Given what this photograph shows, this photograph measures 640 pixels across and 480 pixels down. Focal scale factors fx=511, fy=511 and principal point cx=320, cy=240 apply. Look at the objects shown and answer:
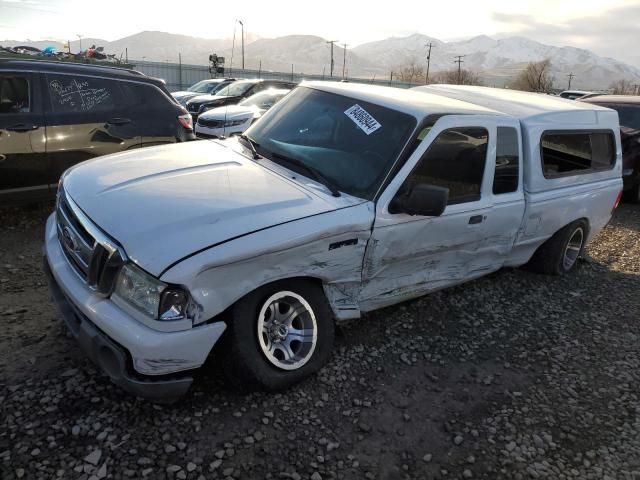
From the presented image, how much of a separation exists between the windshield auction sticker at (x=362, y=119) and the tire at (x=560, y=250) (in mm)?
2431

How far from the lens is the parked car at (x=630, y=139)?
8516 millimetres

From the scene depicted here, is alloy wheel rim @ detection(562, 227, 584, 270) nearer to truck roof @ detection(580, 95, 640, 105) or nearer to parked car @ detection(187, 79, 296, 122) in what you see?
truck roof @ detection(580, 95, 640, 105)

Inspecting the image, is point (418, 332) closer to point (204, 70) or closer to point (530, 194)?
point (530, 194)

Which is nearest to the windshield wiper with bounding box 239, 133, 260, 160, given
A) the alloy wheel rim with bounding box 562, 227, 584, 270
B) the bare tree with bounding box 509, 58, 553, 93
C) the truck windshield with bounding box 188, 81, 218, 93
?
the alloy wheel rim with bounding box 562, 227, 584, 270

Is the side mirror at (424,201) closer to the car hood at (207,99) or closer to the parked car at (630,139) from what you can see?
the parked car at (630,139)

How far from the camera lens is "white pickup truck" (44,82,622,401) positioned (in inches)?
98.9

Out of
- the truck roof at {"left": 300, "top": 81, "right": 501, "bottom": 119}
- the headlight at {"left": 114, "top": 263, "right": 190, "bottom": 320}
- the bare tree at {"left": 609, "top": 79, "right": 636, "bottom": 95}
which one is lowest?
the headlight at {"left": 114, "top": 263, "right": 190, "bottom": 320}

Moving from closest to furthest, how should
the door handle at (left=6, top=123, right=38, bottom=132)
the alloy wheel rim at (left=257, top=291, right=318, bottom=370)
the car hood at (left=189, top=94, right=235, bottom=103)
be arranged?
the alloy wheel rim at (left=257, top=291, right=318, bottom=370)
the door handle at (left=6, top=123, right=38, bottom=132)
the car hood at (left=189, top=94, right=235, bottom=103)

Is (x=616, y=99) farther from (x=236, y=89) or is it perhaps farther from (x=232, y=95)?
(x=236, y=89)

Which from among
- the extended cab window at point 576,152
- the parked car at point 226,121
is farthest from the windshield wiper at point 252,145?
the parked car at point 226,121

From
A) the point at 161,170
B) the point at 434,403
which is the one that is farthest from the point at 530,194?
the point at 161,170

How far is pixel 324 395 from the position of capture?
3.07m

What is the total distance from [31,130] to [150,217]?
3.37 metres

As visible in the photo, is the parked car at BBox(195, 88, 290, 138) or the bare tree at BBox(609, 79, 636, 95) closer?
the parked car at BBox(195, 88, 290, 138)
